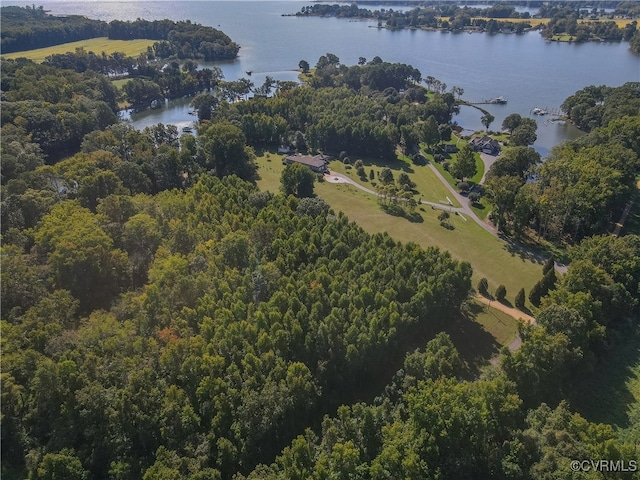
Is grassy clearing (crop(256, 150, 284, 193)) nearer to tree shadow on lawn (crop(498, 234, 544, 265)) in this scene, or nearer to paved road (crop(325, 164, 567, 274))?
paved road (crop(325, 164, 567, 274))

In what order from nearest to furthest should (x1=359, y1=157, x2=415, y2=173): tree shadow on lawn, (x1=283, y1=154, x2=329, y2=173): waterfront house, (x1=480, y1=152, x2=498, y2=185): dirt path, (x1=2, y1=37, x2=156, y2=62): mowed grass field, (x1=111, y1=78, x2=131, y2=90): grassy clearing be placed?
(x1=480, y1=152, x2=498, y2=185): dirt path, (x1=283, y1=154, x2=329, y2=173): waterfront house, (x1=359, y1=157, x2=415, y2=173): tree shadow on lawn, (x1=111, y1=78, x2=131, y2=90): grassy clearing, (x1=2, y1=37, x2=156, y2=62): mowed grass field

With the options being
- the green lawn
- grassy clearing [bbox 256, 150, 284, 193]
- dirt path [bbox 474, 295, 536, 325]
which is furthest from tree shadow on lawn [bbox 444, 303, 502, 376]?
grassy clearing [bbox 256, 150, 284, 193]

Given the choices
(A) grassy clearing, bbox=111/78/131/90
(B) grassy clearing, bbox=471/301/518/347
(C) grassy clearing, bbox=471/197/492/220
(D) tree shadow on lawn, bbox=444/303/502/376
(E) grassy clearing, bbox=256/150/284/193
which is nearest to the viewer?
(D) tree shadow on lawn, bbox=444/303/502/376

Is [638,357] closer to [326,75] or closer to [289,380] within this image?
[289,380]

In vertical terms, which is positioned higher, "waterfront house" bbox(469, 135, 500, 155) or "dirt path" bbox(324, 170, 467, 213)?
"waterfront house" bbox(469, 135, 500, 155)

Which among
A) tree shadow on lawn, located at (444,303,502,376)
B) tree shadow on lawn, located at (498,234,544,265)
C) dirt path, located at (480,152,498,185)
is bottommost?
tree shadow on lawn, located at (444,303,502,376)

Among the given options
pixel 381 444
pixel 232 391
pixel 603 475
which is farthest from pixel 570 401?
pixel 232 391

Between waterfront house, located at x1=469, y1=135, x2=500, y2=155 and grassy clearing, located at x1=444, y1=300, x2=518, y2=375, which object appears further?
waterfront house, located at x1=469, y1=135, x2=500, y2=155
